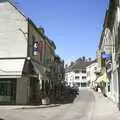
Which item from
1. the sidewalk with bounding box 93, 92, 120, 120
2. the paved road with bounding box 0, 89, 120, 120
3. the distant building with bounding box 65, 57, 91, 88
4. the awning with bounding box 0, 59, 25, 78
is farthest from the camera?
the distant building with bounding box 65, 57, 91, 88

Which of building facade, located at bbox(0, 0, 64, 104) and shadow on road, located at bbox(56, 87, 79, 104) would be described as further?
shadow on road, located at bbox(56, 87, 79, 104)

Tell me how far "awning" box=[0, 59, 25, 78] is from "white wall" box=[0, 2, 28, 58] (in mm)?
763

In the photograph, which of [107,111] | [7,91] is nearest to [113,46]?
[107,111]

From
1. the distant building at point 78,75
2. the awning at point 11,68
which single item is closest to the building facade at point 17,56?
the awning at point 11,68

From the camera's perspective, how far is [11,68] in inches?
1475

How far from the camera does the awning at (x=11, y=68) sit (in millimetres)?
36434

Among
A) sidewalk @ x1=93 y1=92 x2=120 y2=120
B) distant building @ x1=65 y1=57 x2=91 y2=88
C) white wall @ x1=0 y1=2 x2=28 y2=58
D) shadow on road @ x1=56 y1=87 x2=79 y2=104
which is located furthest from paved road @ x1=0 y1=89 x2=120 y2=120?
distant building @ x1=65 y1=57 x2=91 y2=88

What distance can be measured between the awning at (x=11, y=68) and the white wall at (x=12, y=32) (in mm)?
763

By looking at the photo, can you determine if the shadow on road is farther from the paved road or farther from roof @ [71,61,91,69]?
roof @ [71,61,91,69]

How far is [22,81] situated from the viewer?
3834 cm

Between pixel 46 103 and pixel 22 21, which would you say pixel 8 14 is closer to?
pixel 22 21

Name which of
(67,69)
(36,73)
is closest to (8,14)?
(36,73)

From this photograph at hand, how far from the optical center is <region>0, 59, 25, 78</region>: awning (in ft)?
120

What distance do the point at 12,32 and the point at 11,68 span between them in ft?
14.2
